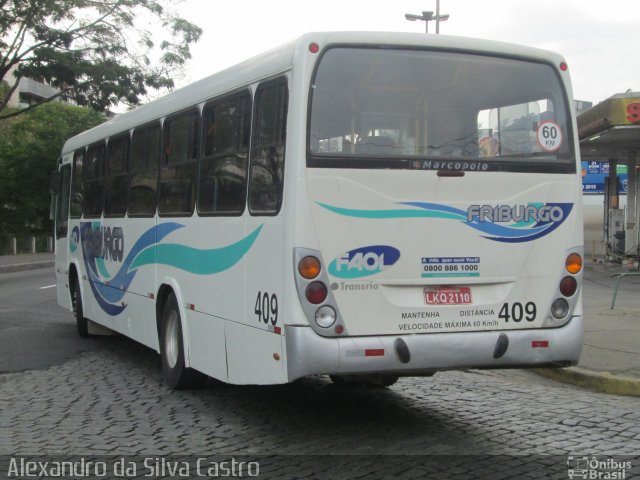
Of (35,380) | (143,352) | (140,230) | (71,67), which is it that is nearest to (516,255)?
(140,230)

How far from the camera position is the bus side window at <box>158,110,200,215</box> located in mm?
8328

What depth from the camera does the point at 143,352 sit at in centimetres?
1160

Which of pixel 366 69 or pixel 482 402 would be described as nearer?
pixel 366 69

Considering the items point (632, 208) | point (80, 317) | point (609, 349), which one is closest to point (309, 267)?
point (609, 349)

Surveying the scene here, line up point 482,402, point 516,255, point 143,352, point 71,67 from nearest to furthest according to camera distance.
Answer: point 516,255 < point 482,402 < point 143,352 < point 71,67

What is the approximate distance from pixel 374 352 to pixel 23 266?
28.8 m

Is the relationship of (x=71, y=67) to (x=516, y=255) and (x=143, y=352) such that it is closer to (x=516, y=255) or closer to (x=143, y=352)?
(x=143, y=352)

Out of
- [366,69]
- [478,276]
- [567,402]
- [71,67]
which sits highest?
[71,67]

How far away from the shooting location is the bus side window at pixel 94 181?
38.8 feet

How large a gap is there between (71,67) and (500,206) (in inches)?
937

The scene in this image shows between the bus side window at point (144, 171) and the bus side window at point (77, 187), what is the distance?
280cm

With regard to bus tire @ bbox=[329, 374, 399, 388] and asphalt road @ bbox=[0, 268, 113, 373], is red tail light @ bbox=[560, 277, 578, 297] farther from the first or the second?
asphalt road @ bbox=[0, 268, 113, 373]

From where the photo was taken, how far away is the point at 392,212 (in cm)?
643

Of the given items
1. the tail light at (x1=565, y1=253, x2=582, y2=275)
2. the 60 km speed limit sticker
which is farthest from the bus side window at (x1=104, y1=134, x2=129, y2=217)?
the tail light at (x1=565, y1=253, x2=582, y2=275)
